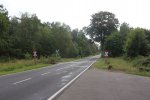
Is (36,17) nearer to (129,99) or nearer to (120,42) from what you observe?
(120,42)

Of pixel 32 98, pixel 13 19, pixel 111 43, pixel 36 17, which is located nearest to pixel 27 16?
pixel 36 17

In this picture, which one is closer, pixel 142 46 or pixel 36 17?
pixel 142 46

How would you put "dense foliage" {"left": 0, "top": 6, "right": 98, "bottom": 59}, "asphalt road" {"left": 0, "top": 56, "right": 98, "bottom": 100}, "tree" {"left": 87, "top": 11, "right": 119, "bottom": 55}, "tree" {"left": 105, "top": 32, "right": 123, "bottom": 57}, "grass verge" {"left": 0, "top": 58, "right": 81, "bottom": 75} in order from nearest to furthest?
"asphalt road" {"left": 0, "top": 56, "right": 98, "bottom": 100} < "grass verge" {"left": 0, "top": 58, "right": 81, "bottom": 75} < "dense foliage" {"left": 0, "top": 6, "right": 98, "bottom": 59} < "tree" {"left": 105, "top": 32, "right": 123, "bottom": 57} < "tree" {"left": 87, "top": 11, "right": 119, "bottom": 55}

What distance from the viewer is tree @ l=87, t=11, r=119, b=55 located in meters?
106

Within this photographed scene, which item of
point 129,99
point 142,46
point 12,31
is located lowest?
point 129,99

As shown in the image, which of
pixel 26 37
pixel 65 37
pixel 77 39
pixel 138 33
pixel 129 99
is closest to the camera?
pixel 129 99

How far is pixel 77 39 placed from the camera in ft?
510

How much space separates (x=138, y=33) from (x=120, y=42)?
35.2 meters

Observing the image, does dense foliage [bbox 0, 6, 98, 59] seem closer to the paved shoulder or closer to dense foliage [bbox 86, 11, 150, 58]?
dense foliage [bbox 86, 11, 150, 58]

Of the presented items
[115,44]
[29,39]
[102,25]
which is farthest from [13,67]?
[102,25]

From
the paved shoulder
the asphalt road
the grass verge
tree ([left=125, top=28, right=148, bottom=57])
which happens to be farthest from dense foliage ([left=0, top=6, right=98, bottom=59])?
the paved shoulder

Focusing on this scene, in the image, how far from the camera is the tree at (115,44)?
9149 cm

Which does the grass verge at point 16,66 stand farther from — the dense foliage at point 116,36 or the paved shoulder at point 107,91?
the dense foliage at point 116,36

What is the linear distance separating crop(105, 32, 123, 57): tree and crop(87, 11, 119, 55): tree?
12364 millimetres
